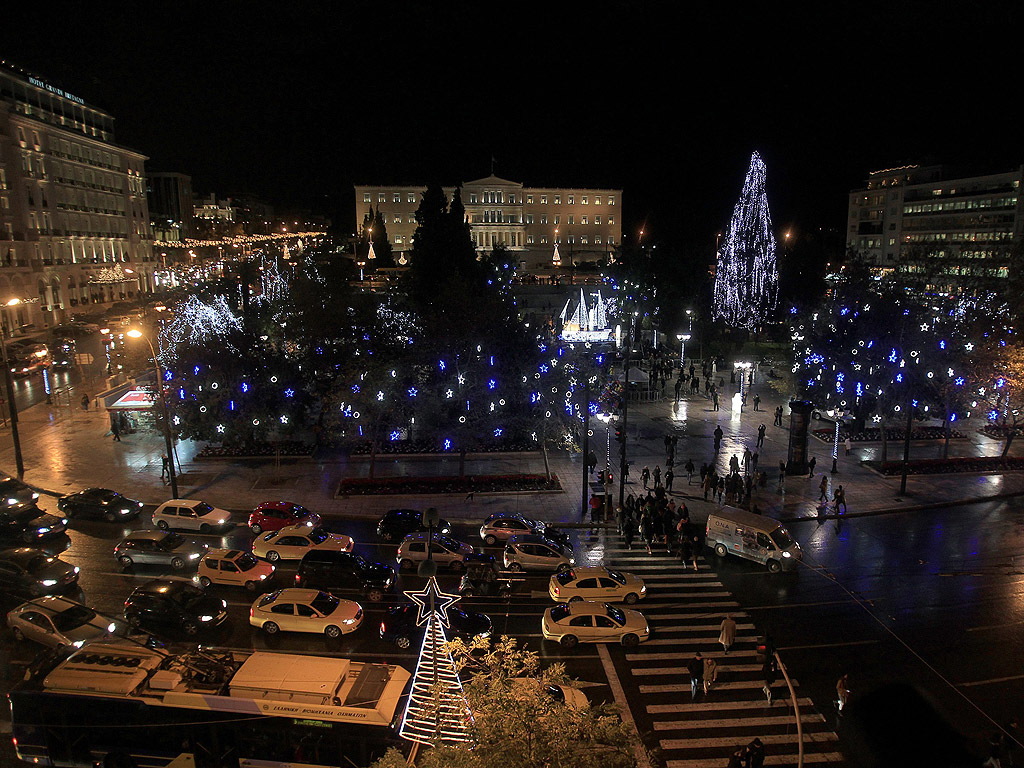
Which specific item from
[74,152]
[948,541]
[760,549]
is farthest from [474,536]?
[74,152]

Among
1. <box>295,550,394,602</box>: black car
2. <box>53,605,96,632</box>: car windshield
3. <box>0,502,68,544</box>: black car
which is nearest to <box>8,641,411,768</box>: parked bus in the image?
<box>53,605,96,632</box>: car windshield

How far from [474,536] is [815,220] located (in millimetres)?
111672

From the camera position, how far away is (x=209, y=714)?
10.1m

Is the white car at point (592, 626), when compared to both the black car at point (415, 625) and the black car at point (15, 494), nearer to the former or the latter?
the black car at point (415, 625)

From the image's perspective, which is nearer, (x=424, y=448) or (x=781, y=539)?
(x=781, y=539)

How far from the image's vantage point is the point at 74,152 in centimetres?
6894

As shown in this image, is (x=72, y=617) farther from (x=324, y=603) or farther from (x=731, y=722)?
(x=731, y=722)

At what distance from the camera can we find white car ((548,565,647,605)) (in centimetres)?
1678

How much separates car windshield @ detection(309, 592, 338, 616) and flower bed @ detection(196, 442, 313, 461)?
14.7 meters

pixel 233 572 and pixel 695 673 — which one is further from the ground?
pixel 695 673

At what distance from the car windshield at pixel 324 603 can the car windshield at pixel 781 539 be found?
12319 mm

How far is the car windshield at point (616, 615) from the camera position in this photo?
49.6 ft

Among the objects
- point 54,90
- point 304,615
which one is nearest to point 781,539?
point 304,615

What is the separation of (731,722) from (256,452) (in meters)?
23.8
